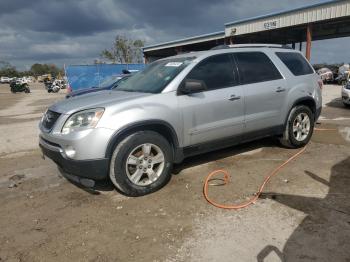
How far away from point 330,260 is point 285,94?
11.0ft

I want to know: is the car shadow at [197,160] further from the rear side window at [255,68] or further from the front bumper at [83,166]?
the rear side window at [255,68]

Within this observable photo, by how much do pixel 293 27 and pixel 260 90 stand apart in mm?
20476

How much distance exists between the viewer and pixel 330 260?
2750 millimetres

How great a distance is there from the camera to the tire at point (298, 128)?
5.85 meters

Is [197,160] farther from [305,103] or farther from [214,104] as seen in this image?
[305,103]

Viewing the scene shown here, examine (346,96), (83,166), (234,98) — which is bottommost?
(346,96)

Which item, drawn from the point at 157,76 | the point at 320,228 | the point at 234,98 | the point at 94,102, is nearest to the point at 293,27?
the point at 234,98

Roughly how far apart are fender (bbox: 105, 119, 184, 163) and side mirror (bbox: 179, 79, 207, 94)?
53 cm

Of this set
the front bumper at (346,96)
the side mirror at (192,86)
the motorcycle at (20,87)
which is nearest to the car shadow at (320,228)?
the side mirror at (192,86)

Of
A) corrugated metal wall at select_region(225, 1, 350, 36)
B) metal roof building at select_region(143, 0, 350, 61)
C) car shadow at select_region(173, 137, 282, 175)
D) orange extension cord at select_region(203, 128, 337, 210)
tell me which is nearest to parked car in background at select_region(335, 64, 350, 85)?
metal roof building at select_region(143, 0, 350, 61)

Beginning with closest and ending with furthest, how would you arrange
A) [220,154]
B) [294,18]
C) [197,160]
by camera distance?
[197,160], [220,154], [294,18]

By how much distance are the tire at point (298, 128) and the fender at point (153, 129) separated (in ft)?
7.88

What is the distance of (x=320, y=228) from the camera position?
3.26 metres

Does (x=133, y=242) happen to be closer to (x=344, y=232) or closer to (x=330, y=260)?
(x=330, y=260)
